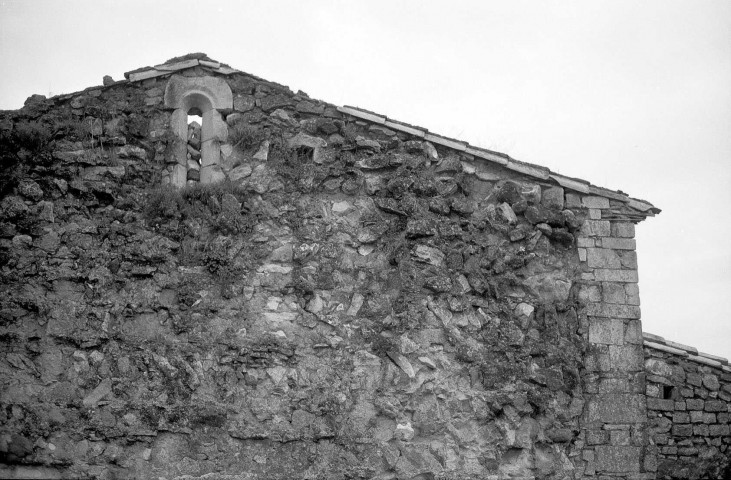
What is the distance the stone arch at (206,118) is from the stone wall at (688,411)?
626 centimetres

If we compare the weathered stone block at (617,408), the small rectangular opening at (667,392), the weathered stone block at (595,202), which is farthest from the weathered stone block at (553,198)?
A: the small rectangular opening at (667,392)

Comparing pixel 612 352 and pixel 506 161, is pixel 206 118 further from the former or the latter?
pixel 612 352

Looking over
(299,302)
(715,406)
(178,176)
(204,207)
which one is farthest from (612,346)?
(178,176)

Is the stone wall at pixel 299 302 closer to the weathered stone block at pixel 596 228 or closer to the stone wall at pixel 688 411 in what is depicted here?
the weathered stone block at pixel 596 228

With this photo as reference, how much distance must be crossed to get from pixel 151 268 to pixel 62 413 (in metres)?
1.98

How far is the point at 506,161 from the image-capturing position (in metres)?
11.1

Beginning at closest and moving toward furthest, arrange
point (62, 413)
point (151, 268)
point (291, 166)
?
point (62, 413) → point (151, 268) → point (291, 166)

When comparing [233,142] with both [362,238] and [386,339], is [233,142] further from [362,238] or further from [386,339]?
[386,339]

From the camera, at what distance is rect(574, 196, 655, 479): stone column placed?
34.4ft

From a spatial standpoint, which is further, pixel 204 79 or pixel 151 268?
pixel 204 79

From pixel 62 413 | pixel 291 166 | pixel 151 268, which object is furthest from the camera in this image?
pixel 291 166

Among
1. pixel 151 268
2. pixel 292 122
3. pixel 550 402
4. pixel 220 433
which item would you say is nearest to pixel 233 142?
pixel 292 122

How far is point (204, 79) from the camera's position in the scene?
11.1m

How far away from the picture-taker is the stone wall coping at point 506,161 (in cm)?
1107
